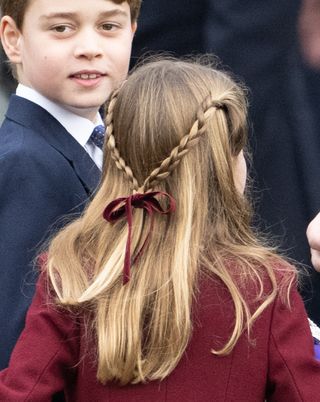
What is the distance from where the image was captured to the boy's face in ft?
8.64

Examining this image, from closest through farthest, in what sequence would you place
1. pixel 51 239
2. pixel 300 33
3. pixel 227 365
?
pixel 227 365 < pixel 51 239 < pixel 300 33

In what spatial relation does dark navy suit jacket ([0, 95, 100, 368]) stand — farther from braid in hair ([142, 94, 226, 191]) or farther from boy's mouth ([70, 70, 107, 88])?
braid in hair ([142, 94, 226, 191])

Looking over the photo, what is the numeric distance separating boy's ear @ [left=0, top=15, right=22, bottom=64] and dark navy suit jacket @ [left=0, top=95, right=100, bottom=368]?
0.80ft

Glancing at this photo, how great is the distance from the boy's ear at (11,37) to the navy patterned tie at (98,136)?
0.25 metres

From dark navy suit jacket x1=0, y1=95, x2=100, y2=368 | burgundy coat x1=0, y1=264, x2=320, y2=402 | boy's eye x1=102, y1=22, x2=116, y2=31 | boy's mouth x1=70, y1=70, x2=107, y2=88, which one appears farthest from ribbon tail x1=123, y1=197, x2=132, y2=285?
boy's eye x1=102, y1=22, x2=116, y2=31

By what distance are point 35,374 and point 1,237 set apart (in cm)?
40

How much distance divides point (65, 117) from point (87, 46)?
0.19 meters

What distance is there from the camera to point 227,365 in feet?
7.23

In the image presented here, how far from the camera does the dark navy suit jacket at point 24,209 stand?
2484mm

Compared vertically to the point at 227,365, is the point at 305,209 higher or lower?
higher

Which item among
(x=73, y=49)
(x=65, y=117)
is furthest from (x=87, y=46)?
(x=65, y=117)

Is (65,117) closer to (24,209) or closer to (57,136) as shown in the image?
(57,136)

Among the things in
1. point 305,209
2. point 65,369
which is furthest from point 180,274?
point 305,209

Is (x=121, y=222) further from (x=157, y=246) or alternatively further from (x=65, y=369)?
(x=65, y=369)
